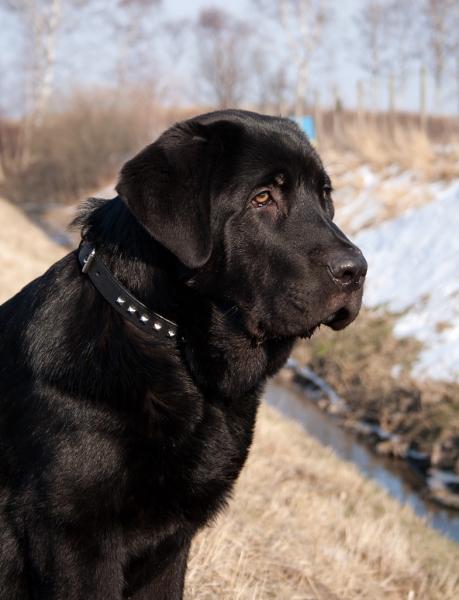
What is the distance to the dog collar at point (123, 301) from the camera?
2434 mm

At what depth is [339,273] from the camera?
2531 millimetres

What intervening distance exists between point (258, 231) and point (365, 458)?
5.59 m

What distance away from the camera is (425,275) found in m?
10.9

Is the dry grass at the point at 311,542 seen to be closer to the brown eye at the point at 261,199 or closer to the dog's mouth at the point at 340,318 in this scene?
the dog's mouth at the point at 340,318

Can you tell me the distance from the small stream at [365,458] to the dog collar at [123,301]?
14.3 ft

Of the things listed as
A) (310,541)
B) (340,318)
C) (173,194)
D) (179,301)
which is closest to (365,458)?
(310,541)

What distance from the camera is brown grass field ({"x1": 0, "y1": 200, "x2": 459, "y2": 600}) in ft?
11.1

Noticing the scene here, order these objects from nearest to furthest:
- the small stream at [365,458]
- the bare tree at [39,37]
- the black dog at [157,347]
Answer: the black dog at [157,347] < the small stream at [365,458] < the bare tree at [39,37]

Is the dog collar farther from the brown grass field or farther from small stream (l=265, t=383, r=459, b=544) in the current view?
small stream (l=265, t=383, r=459, b=544)

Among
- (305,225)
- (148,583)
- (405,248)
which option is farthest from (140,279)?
(405,248)

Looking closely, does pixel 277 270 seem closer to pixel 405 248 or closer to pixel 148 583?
pixel 148 583

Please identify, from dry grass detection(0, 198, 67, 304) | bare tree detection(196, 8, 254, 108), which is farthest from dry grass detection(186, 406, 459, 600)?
bare tree detection(196, 8, 254, 108)

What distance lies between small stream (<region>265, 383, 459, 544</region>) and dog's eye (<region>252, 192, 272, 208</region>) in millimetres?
4310

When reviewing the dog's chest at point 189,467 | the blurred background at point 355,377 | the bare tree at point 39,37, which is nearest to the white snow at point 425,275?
the blurred background at point 355,377
